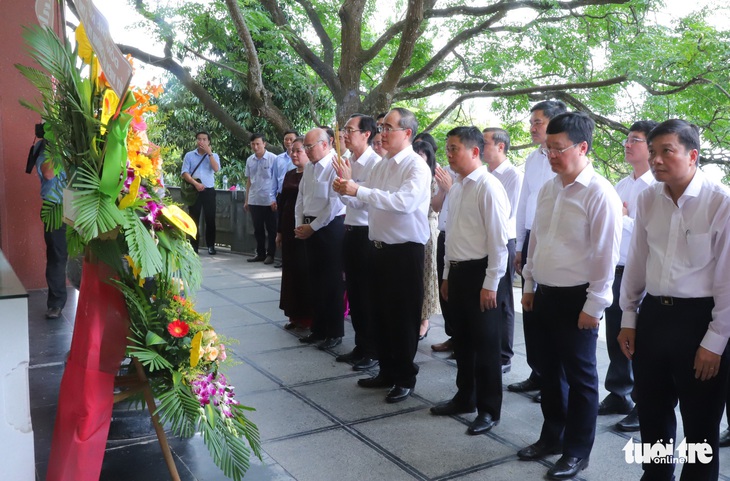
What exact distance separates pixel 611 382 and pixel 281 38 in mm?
7408

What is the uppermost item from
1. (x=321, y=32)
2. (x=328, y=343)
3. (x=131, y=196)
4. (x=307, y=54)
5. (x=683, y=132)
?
(x=321, y=32)

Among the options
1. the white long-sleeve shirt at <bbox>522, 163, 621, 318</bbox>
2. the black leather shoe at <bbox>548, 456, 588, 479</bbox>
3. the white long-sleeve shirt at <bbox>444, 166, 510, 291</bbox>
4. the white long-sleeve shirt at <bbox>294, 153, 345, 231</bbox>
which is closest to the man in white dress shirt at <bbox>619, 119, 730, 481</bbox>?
the white long-sleeve shirt at <bbox>522, 163, 621, 318</bbox>

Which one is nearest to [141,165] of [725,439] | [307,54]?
[725,439]

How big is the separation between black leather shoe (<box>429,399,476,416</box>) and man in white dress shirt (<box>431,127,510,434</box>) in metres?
0.09

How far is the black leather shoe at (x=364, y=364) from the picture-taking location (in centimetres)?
440

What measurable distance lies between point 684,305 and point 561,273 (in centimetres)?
56

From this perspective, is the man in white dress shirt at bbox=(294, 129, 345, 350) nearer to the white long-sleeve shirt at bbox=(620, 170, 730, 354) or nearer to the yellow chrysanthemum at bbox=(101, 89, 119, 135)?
the yellow chrysanthemum at bbox=(101, 89, 119, 135)

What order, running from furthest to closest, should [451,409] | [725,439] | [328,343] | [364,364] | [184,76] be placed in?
[184,76] < [328,343] < [364,364] < [451,409] < [725,439]

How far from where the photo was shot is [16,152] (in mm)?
6230

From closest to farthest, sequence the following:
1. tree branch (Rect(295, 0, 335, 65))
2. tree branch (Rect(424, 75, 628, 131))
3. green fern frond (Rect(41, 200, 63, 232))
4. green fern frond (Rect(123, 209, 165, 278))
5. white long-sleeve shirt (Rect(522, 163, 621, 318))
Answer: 1. green fern frond (Rect(123, 209, 165, 278))
2. green fern frond (Rect(41, 200, 63, 232))
3. white long-sleeve shirt (Rect(522, 163, 621, 318))
4. tree branch (Rect(424, 75, 628, 131))
5. tree branch (Rect(295, 0, 335, 65))

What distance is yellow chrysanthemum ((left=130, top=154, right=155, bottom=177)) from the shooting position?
2.42m

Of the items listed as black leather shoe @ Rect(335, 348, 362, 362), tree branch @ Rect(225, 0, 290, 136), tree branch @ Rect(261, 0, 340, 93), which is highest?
tree branch @ Rect(261, 0, 340, 93)

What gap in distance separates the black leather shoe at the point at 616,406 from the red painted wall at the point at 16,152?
17.4 feet

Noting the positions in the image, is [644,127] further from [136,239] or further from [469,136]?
[136,239]
